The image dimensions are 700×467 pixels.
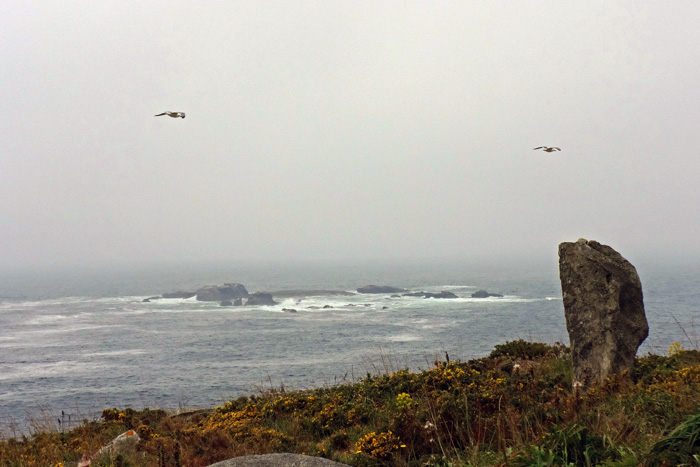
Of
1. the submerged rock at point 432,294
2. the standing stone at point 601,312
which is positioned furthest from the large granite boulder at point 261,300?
the standing stone at point 601,312

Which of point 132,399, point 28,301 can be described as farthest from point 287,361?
point 28,301

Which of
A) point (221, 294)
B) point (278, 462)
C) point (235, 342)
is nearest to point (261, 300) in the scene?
point (221, 294)

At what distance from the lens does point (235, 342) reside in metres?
60.9

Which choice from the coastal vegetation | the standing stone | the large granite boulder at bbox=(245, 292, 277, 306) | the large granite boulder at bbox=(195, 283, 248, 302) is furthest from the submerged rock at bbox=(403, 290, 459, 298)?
the standing stone

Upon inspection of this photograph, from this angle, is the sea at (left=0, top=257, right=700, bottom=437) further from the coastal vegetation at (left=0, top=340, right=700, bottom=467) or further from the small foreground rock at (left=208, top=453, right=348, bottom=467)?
the small foreground rock at (left=208, top=453, right=348, bottom=467)

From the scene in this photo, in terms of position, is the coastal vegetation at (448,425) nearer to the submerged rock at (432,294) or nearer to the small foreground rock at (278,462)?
Result: the small foreground rock at (278,462)

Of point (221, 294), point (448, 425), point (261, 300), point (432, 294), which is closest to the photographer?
point (448, 425)

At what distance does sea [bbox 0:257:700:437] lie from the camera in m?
37.0

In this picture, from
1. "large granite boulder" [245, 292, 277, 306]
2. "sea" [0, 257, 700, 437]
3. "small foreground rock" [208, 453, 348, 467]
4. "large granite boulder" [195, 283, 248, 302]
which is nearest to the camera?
"small foreground rock" [208, 453, 348, 467]

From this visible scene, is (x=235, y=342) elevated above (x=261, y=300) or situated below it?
below

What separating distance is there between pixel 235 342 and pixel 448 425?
55781 mm

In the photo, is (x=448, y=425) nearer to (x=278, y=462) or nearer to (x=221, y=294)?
(x=278, y=462)

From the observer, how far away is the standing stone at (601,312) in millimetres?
11039

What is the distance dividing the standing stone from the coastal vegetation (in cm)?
56
